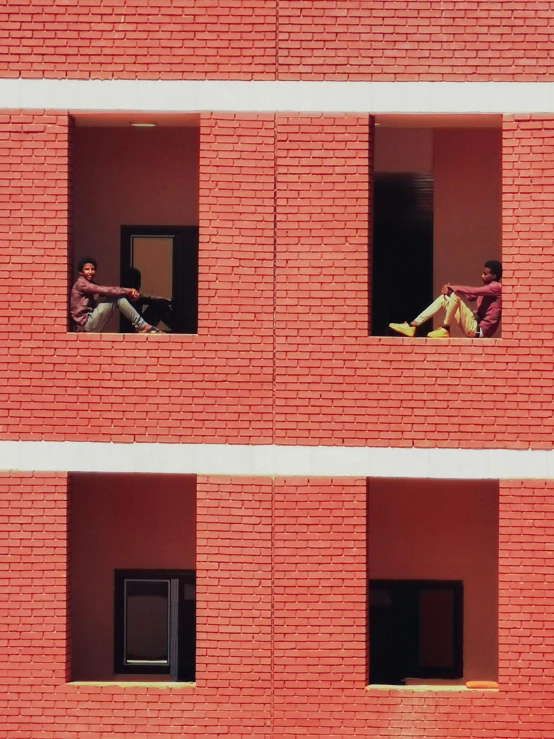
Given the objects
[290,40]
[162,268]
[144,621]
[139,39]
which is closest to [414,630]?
[144,621]

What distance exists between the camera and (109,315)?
633 inches

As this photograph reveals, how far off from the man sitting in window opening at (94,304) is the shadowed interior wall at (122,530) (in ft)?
7.05

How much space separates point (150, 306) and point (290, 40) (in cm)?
405

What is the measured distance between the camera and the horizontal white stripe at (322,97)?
1532 centimetres

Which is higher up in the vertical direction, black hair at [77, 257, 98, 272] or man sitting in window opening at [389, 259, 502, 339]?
black hair at [77, 257, 98, 272]

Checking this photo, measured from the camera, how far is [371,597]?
1734cm

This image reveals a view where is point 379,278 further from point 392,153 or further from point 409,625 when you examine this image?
point 409,625

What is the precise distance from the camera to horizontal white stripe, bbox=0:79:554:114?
15320 mm

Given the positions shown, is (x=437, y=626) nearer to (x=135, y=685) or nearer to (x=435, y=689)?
(x=435, y=689)

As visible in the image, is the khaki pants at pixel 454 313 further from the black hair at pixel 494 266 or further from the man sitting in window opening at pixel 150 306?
the man sitting in window opening at pixel 150 306

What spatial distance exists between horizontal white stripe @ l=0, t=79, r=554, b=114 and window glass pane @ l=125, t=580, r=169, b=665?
19.8 ft

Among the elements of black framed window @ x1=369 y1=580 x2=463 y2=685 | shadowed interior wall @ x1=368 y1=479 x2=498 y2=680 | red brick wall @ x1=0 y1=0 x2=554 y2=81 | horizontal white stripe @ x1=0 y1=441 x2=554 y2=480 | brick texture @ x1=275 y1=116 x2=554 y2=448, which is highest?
red brick wall @ x1=0 y1=0 x2=554 y2=81

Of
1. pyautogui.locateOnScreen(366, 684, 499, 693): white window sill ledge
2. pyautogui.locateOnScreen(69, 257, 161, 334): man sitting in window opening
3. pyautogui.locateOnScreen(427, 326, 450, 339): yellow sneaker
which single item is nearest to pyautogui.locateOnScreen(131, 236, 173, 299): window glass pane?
pyautogui.locateOnScreen(69, 257, 161, 334): man sitting in window opening

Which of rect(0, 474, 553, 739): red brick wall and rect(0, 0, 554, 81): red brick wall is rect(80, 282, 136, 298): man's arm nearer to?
rect(0, 474, 553, 739): red brick wall
